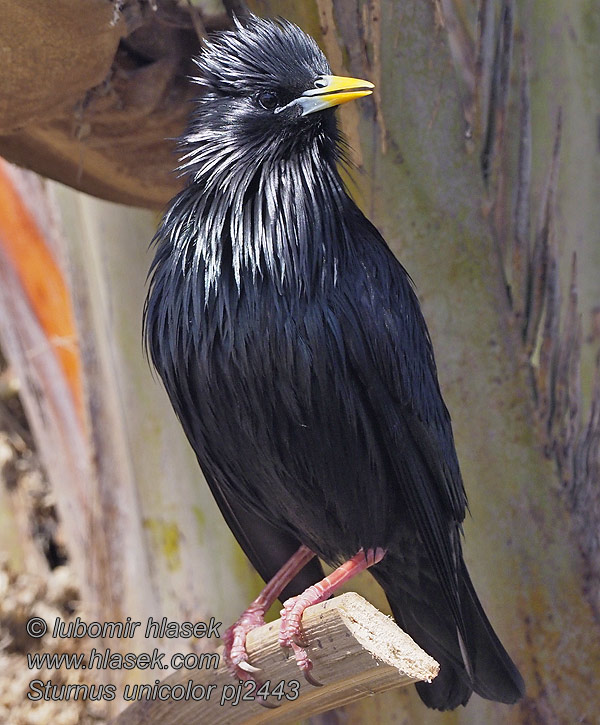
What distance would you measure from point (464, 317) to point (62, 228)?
2439 millimetres

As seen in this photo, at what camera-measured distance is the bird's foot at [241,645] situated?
265 centimetres

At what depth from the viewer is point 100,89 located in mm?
3307

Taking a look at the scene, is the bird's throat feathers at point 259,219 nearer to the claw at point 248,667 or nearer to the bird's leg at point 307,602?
the bird's leg at point 307,602

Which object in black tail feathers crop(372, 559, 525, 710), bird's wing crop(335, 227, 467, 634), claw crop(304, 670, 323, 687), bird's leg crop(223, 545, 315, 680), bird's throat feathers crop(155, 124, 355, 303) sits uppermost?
bird's throat feathers crop(155, 124, 355, 303)

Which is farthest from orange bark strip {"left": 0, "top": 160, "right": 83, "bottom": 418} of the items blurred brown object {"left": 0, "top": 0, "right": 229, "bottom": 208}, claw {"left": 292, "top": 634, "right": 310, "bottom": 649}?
claw {"left": 292, "top": 634, "right": 310, "bottom": 649}

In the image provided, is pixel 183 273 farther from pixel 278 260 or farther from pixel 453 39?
pixel 453 39

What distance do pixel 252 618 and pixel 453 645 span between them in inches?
25.1

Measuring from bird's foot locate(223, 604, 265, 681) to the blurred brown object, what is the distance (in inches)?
59.0

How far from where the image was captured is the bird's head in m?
2.63

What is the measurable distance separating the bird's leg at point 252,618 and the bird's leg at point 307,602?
19 cm

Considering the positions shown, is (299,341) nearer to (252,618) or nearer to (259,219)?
(259,219)

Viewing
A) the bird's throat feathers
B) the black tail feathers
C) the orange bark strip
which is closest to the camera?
the bird's throat feathers

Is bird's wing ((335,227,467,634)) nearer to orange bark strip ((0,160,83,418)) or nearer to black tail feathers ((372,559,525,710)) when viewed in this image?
black tail feathers ((372,559,525,710))

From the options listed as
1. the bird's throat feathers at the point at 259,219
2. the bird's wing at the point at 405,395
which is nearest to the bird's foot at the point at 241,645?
the bird's wing at the point at 405,395
